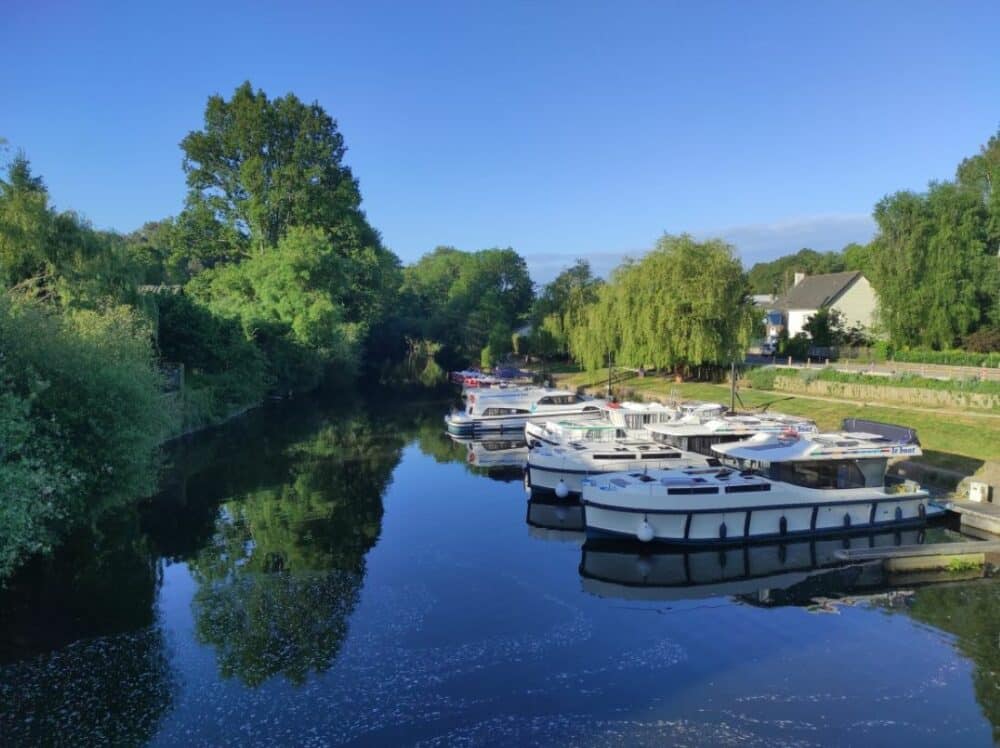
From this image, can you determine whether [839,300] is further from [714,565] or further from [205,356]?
[714,565]

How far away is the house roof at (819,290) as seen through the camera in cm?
7844

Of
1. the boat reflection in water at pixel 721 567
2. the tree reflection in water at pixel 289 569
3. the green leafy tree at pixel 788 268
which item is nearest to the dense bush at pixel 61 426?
the tree reflection in water at pixel 289 569

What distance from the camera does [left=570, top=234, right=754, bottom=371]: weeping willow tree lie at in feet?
179

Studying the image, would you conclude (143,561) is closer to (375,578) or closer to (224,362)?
(375,578)

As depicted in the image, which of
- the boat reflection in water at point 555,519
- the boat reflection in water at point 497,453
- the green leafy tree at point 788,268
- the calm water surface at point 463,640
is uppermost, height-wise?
the green leafy tree at point 788,268

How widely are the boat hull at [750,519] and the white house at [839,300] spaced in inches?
2057

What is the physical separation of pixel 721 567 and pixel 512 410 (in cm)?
2761

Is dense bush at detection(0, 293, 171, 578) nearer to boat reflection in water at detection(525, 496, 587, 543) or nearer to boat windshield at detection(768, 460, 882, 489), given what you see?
boat reflection in water at detection(525, 496, 587, 543)

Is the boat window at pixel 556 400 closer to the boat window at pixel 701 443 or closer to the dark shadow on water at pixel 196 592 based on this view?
the dark shadow on water at pixel 196 592

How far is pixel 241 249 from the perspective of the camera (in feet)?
238

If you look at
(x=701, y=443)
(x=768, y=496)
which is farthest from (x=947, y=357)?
(x=768, y=496)

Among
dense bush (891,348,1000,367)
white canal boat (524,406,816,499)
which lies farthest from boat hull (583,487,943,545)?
dense bush (891,348,1000,367)

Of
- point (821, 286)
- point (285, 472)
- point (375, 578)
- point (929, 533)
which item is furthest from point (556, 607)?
point (821, 286)

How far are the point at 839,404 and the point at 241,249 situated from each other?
54562mm
